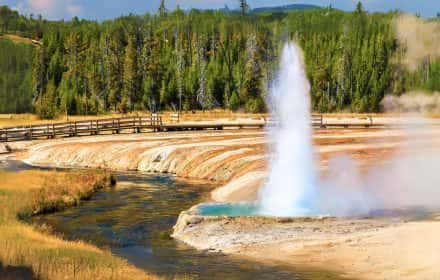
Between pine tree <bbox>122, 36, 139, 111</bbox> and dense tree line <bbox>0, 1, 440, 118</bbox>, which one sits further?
dense tree line <bbox>0, 1, 440, 118</bbox>

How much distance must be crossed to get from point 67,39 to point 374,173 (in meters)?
122

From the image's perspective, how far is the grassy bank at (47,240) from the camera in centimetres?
2020

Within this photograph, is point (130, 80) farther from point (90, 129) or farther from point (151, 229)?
point (151, 229)

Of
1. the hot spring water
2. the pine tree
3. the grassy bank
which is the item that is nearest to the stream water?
the grassy bank

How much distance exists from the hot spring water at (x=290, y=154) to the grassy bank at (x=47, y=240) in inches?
339

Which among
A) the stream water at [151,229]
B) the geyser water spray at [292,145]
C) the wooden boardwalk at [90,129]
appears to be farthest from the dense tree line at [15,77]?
the geyser water spray at [292,145]

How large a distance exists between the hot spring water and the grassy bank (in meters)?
8.62

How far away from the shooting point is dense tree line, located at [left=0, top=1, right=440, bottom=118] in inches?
5458

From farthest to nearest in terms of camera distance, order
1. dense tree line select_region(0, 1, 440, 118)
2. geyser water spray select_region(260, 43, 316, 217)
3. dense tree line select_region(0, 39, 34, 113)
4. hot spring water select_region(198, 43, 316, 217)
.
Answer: dense tree line select_region(0, 39, 34, 113) < dense tree line select_region(0, 1, 440, 118) < geyser water spray select_region(260, 43, 316, 217) < hot spring water select_region(198, 43, 316, 217)

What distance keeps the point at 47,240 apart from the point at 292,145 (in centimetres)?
1487

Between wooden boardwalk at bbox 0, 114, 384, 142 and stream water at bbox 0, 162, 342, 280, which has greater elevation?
Result: wooden boardwalk at bbox 0, 114, 384, 142

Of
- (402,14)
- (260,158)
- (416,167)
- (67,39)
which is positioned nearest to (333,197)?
(416,167)

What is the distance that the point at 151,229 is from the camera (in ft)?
102

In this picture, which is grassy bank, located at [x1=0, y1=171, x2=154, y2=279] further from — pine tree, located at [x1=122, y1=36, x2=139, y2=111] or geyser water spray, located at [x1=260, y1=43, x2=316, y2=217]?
pine tree, located at [x1=122, y1=36, x2=139, y2=111]
